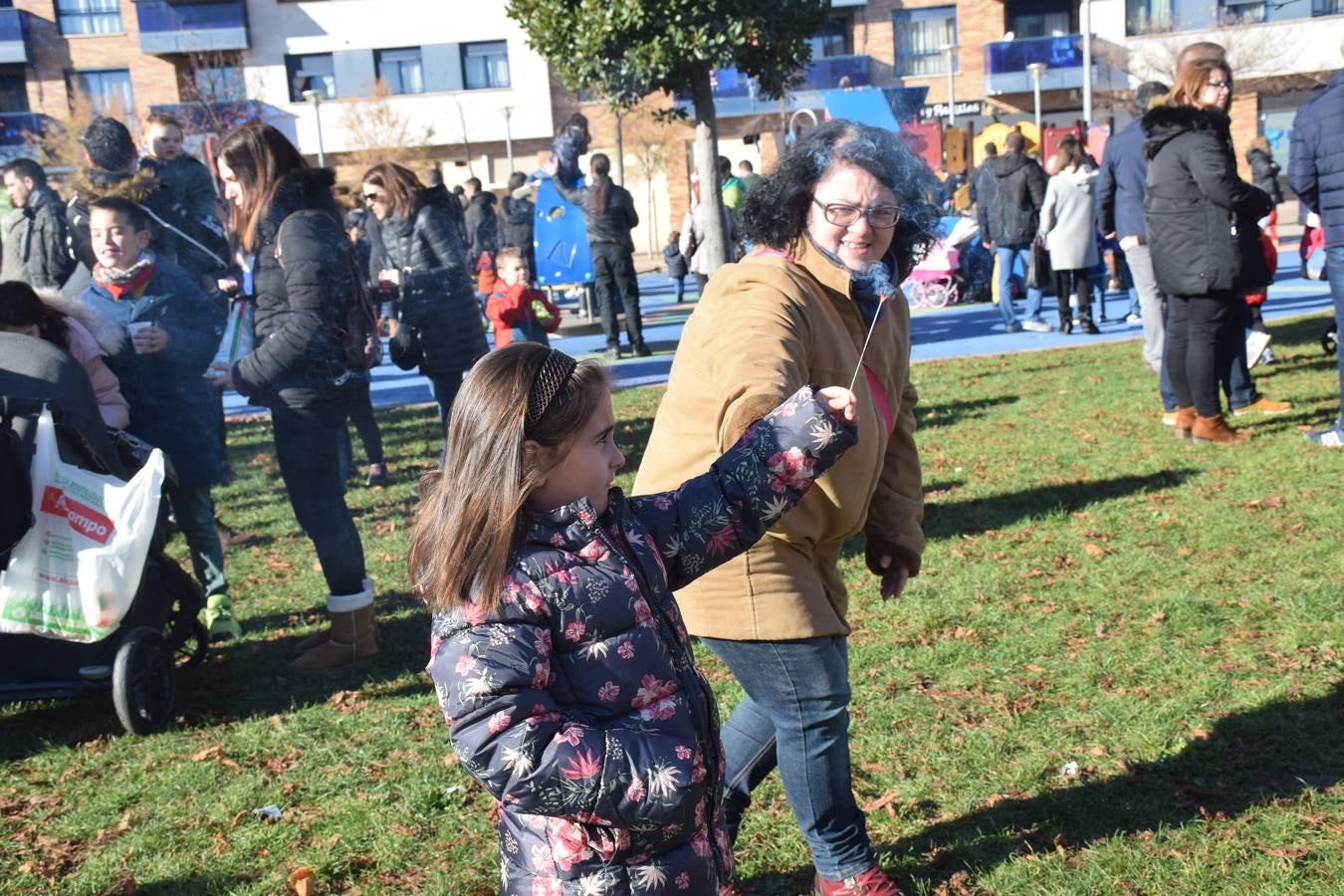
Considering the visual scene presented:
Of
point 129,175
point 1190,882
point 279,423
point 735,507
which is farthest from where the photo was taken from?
point 129,175

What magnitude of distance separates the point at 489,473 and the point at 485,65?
46.4m

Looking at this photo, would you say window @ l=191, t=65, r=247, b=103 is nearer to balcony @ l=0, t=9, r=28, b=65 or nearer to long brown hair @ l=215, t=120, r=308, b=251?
balcony @ l=0, t=9, r=28, b=65

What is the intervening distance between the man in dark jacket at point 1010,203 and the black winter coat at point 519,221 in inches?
253

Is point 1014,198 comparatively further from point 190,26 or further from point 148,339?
point 190,26

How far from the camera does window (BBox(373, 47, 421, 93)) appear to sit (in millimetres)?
45781

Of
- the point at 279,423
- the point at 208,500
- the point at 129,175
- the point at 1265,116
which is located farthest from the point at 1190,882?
the point at 1265,116

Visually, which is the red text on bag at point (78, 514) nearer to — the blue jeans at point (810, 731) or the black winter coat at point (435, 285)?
the blue jeans at point (810, 731)

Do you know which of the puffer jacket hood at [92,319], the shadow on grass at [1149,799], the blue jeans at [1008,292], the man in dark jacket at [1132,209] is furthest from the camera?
the blue jeans at [1008,292]

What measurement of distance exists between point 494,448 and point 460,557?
0.62 feet

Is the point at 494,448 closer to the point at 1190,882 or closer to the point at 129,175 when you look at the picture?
the point at 1190,882

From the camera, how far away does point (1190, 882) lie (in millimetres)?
3148

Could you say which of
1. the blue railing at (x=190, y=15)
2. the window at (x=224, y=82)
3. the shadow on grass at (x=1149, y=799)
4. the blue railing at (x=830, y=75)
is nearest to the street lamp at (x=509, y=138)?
the blue railing at (x=830, y=75)

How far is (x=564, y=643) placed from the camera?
2043 millimetres

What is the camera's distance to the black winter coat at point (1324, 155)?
22.4 feet
